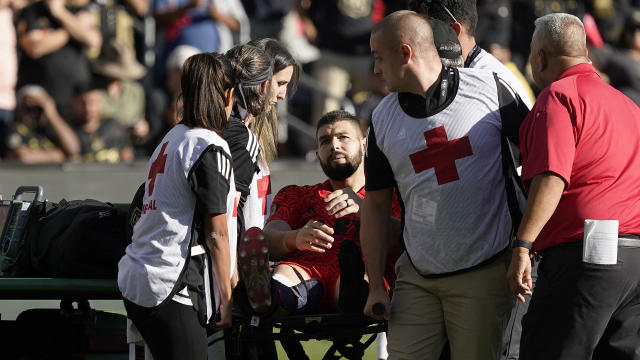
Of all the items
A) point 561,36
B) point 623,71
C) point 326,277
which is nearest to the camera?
point 561,36

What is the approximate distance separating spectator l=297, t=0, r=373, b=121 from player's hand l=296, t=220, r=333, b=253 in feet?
16.0

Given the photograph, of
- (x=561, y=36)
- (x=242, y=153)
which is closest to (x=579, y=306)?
(x=561, y=36)

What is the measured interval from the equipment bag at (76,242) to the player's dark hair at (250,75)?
2.72 feet

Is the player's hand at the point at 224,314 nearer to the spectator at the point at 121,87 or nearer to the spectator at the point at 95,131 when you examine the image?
the spectator at the point at 95,131

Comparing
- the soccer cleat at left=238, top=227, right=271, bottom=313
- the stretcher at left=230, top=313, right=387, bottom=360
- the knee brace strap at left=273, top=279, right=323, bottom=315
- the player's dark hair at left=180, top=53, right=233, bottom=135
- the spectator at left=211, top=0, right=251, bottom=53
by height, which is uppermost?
the spectator at left=211, top=0, right=251, bottom=53

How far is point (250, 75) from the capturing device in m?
4.86

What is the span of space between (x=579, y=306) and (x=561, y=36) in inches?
39.9

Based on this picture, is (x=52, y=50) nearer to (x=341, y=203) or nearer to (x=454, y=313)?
(x=341, y=203)

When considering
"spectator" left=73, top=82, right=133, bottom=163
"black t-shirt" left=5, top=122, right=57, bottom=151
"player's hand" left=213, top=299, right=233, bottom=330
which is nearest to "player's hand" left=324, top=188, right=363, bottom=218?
"player's hand" left=213, top=299, right=233, bottom=330

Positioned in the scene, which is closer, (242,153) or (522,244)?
(522,244)

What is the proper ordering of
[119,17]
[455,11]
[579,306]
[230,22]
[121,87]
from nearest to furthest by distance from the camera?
[579,306] → [455,11] → [230,22] → [121,87] → [119,17]

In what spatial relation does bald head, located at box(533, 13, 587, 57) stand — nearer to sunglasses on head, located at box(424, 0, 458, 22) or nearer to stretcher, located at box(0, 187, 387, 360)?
sunglasses on head, located at box(424, 0, 458, 22)

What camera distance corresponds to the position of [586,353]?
393 centimetres

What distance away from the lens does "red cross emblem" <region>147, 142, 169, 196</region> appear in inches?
163
